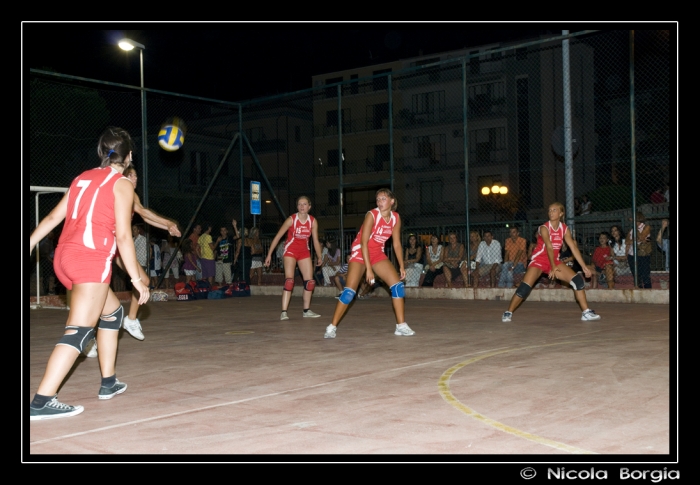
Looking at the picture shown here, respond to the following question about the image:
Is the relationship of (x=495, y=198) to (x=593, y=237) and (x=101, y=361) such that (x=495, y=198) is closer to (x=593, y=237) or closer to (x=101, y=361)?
(x=593, y=237)

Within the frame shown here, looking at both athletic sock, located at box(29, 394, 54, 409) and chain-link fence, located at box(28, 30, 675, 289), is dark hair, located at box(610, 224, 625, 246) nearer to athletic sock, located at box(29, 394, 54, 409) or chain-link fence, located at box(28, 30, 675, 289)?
chain-link fence, located at box(28, 30, 675, 289)

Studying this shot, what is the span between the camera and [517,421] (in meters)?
5.02

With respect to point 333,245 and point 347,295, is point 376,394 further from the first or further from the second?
point 333,245

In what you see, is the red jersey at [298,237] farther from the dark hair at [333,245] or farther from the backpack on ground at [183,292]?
the dark hair at [333,245]

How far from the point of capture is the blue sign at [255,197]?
1983cm

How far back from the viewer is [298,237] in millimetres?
12812

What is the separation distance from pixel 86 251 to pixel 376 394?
257 centimetres

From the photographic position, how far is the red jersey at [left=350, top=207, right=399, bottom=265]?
1002 cm

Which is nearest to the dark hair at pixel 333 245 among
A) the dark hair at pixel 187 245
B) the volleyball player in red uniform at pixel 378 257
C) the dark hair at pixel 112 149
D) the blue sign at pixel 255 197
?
the blue sign at pixel 255 197

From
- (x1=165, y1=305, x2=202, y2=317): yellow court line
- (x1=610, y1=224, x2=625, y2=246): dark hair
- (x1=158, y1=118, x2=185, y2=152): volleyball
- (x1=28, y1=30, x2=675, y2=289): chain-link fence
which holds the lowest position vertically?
(x1=165, y1=305, x2=202, y2=317): yellow court line

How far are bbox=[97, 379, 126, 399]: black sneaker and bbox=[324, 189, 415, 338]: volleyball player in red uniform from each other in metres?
3.95

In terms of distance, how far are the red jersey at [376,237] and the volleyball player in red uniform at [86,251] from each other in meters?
4.67

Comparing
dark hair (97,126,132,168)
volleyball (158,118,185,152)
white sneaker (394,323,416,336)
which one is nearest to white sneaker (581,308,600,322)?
white sneaker (394,323,416,336)

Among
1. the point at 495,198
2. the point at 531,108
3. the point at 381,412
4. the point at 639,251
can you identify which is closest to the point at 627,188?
the point at 639,251
